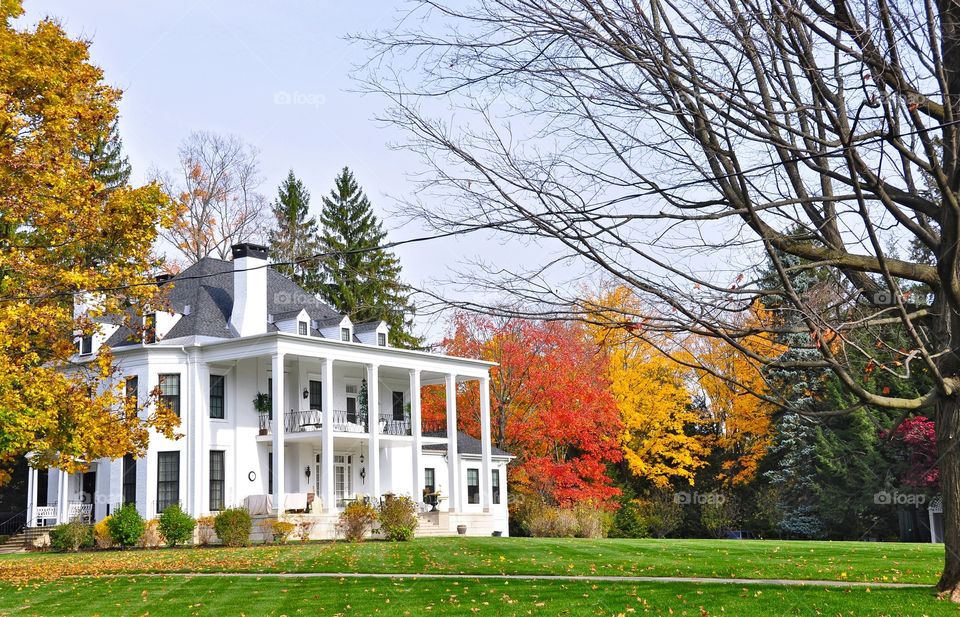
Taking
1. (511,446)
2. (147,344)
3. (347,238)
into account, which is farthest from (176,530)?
(347,238)

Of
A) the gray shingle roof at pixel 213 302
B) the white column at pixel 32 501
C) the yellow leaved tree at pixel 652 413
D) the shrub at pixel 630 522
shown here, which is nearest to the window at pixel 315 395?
the gray shingle roof at pixel 213 302

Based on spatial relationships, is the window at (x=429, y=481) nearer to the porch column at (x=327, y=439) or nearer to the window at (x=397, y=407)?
the window at (x=397, y=407)

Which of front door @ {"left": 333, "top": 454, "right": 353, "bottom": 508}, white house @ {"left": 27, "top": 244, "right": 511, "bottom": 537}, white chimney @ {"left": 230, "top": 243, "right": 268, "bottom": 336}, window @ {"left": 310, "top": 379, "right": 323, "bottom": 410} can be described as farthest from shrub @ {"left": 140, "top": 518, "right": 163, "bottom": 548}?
front door @ {"left": 333, "top": 454, "right": 353, "bottom": 508}

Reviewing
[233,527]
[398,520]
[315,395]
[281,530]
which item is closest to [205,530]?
[233,527]

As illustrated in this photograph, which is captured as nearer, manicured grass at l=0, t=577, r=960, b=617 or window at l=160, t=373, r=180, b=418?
manicured grass at l=0, t=577, r=960, b=617

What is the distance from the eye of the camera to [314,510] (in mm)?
31422

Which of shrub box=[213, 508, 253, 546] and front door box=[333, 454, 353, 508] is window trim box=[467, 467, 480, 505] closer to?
front door box=[333, 454, 353, 508]

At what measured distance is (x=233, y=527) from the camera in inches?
1088

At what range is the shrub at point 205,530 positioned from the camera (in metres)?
29.4

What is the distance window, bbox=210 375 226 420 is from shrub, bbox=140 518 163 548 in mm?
4259

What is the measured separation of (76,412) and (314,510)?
15.3 m

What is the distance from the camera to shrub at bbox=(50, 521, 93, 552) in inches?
1142

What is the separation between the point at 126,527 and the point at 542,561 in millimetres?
15564

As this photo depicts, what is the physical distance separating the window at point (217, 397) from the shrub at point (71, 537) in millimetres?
5373
